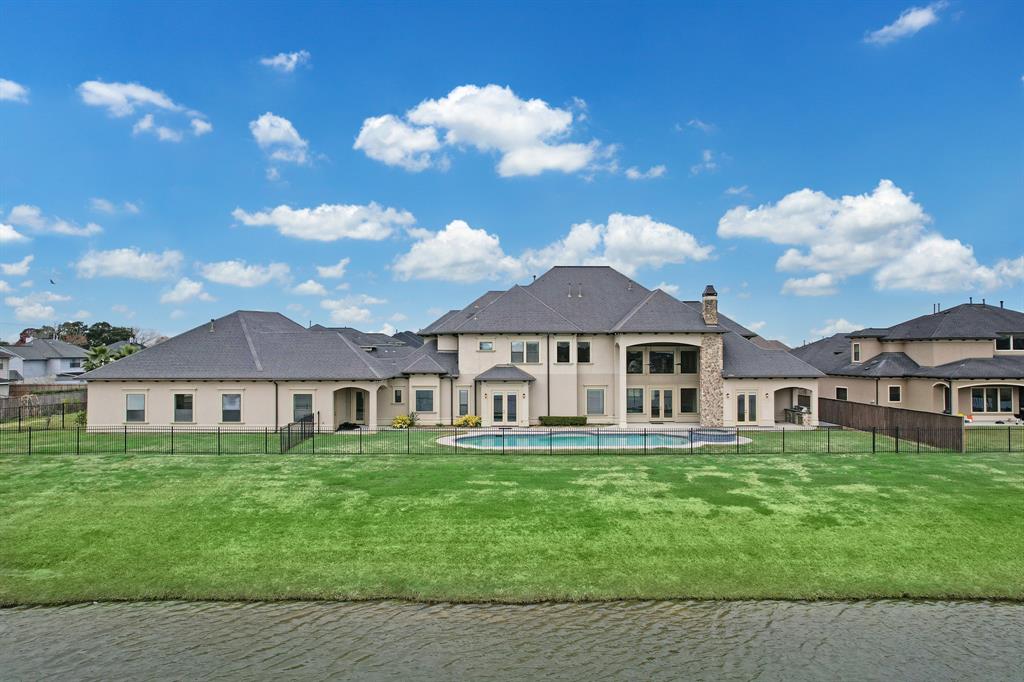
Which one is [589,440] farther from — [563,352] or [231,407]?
[231,407]

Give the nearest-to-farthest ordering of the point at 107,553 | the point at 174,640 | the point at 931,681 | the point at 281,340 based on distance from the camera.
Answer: the point at 931,681
the point at 174,640
the point at 107,553
the point at 281,340

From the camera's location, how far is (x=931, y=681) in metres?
10.0

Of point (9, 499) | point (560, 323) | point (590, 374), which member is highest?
point (560, 323)

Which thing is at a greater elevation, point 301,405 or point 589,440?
point 301,405

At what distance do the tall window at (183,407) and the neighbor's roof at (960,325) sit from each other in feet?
145

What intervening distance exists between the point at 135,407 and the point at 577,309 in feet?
87.4

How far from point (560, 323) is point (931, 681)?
1173 inches

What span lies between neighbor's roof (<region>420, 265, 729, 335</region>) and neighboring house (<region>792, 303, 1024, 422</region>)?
11700 millimetres

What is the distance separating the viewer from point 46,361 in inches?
3199

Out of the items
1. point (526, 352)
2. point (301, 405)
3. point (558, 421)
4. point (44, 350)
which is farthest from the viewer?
point (44, 350)

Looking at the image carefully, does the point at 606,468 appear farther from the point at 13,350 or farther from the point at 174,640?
the point at 13,350

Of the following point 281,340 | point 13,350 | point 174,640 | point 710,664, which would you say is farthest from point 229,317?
point 13,350

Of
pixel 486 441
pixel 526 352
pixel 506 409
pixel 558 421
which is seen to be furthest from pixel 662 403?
pixel 486 441

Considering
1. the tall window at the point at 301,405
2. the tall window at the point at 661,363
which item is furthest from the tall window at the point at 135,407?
Answer: the tall window at the point at 661,363
